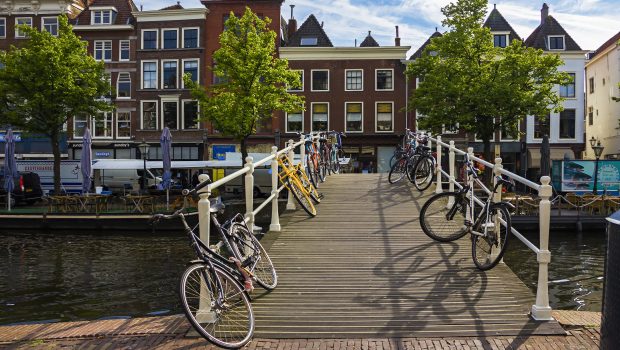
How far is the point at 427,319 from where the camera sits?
489cm

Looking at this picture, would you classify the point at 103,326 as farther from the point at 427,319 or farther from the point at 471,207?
the point at 471,207

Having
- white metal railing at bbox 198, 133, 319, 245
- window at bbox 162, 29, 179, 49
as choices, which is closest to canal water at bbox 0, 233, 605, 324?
white metal railing at bbox 198, 133, 319, 245

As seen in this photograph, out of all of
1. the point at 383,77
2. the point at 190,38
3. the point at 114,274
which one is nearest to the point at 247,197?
the point at 114,274

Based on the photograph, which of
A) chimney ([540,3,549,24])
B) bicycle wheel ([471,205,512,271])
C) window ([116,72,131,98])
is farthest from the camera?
chimney ([540,3,549,24])

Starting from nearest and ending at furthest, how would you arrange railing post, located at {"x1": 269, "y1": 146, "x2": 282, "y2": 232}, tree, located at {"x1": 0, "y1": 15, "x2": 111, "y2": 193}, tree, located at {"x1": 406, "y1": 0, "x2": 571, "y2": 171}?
railing post, located at {"x1": 269, "y1": 146, "x2": 282, "y2": 232}, tree, located at {"x1": 0, "y1": 15, "x2": 111, "y2": 193}, tree, located at {"x1": 406, "y1": 0, "x2": 571, "y2": 171}

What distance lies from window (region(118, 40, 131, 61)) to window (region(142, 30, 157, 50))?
1.28 metres

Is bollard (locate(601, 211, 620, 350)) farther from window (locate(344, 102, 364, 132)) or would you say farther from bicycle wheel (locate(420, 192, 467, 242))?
window (locate(344, 102, 364, 132))

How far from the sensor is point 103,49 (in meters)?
43.1

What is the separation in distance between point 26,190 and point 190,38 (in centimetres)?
1779

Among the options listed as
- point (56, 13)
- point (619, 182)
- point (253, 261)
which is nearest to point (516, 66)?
point (619, 182)

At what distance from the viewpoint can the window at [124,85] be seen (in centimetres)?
4272

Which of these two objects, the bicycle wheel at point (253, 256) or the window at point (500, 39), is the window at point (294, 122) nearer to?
the window at point (500, 39)

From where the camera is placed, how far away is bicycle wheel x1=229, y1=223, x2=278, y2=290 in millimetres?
5438

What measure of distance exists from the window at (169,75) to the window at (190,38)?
5.36 feet
